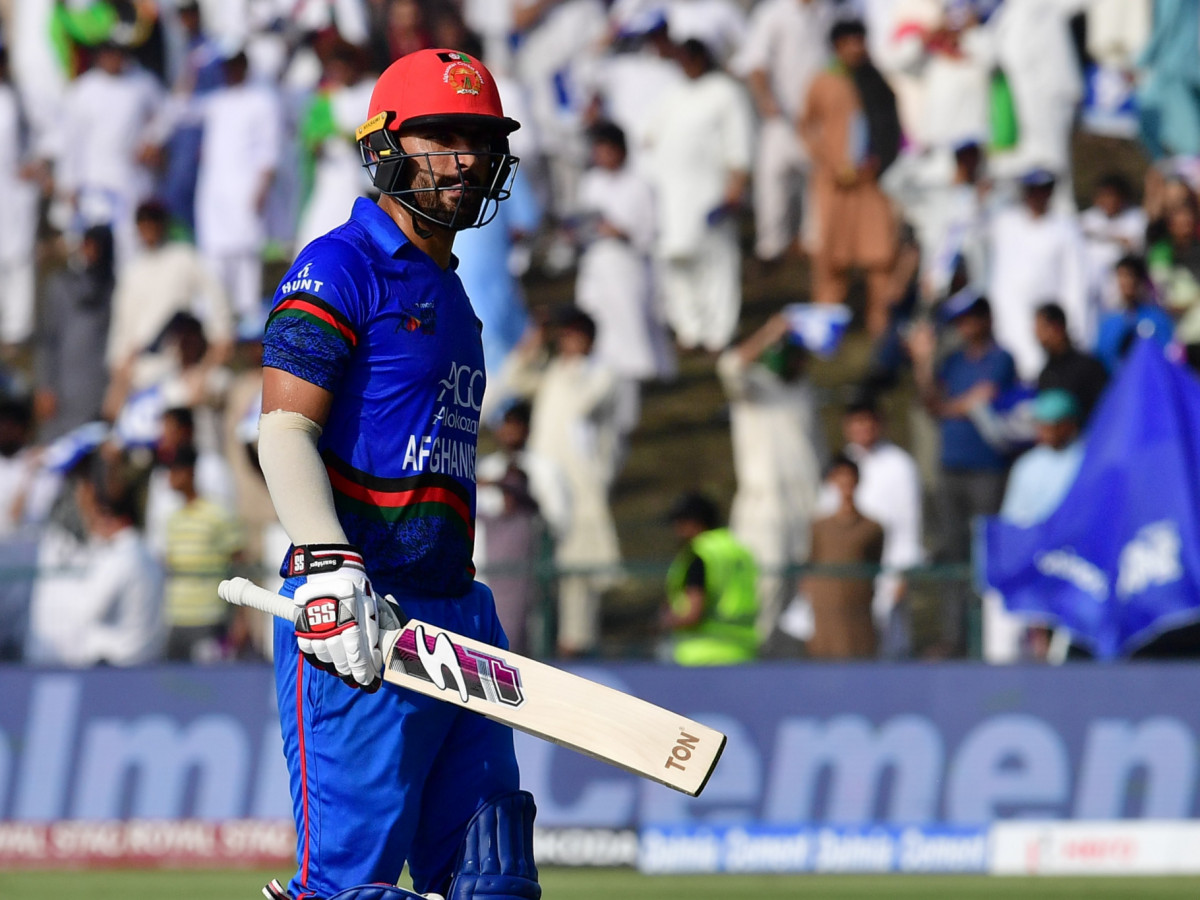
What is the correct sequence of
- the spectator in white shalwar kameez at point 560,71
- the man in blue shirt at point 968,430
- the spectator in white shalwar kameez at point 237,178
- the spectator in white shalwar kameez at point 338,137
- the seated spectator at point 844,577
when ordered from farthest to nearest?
the spectator in white shalwar kameez at point 560,71 → the spectator in white shalwar kameez at point 237,178 → the spectator in white shalwar kameez at point 338,137 → the man in blue shirt at point 968,430 → the seated spectator at point 844,577

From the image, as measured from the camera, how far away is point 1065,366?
11883 millimetres

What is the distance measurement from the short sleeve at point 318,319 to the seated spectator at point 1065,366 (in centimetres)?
752

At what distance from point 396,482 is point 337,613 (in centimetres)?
50

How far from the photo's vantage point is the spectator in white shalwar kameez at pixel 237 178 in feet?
47.5

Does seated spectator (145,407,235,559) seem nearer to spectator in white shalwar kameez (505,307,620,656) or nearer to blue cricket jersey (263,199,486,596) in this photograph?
spectator in white shalwar kameez (505,307,620,656)

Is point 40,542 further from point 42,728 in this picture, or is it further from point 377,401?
point 377,401

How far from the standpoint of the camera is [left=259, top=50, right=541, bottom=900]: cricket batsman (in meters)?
4.68

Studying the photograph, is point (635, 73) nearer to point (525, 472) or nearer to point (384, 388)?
point (525, 472)

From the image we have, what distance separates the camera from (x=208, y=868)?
11297mm

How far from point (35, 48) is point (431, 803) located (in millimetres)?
12317

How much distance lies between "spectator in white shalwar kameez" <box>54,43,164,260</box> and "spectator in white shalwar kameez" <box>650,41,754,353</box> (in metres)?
3.76

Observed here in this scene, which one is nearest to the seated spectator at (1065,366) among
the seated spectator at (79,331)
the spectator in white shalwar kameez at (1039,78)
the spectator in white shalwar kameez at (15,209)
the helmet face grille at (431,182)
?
the spectator in white shalwar kameez at (1039,78)

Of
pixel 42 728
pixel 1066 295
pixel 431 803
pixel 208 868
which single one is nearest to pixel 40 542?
pixel 42 728

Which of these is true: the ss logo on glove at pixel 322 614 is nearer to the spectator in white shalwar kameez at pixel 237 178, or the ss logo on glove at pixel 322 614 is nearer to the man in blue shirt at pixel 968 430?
the man in blue shirt at pixel 968 430
